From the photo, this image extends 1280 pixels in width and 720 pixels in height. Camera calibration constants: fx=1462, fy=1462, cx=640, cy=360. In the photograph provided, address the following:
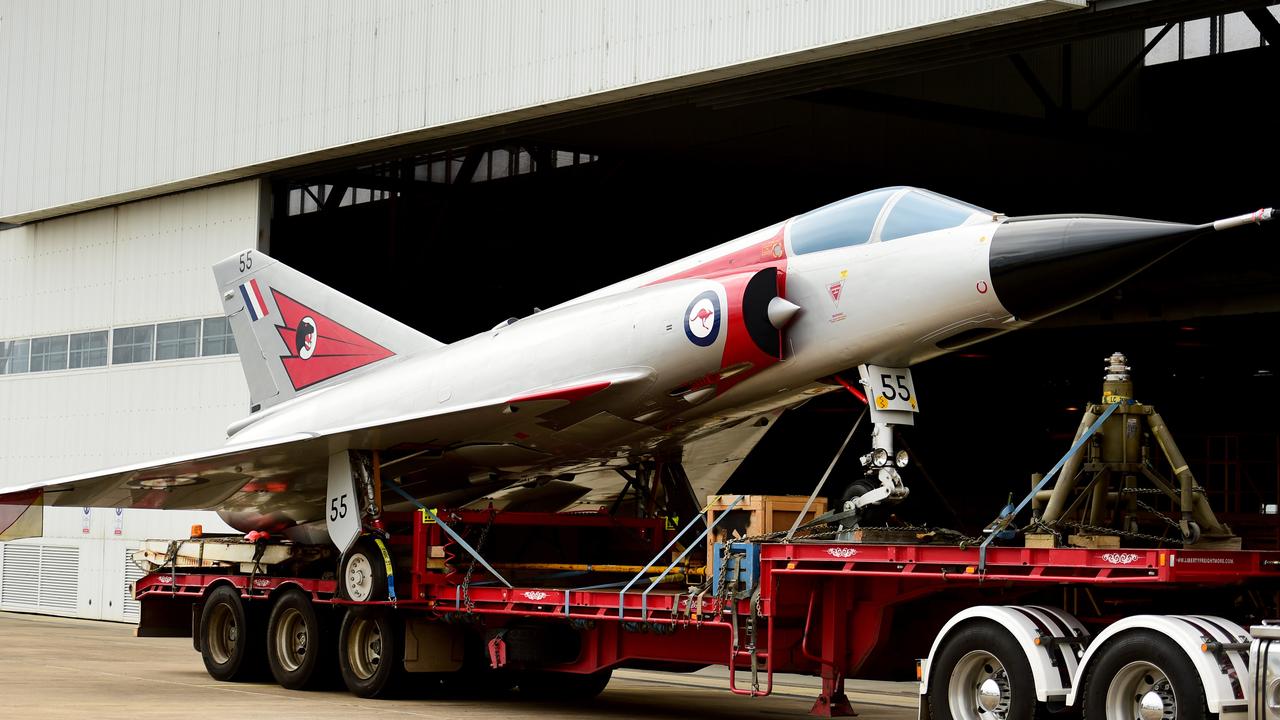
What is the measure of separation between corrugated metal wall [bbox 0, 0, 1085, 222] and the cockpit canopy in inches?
129

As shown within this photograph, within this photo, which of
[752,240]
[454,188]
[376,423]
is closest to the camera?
[752,240]

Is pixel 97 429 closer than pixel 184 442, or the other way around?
pixel 184 442

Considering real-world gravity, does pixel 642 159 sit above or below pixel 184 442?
above

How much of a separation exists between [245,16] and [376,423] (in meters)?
10.9

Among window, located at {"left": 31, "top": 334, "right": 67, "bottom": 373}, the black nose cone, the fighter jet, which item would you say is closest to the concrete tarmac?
the fighter jet

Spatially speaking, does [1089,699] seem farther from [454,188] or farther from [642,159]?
[454,188]

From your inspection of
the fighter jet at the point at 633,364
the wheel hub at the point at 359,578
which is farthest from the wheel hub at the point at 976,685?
the wheel hub at the point at 359,578

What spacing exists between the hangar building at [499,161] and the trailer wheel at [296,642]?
665cm

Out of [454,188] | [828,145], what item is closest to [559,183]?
[454,188]

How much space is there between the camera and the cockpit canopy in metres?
10.4

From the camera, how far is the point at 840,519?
1050 cm

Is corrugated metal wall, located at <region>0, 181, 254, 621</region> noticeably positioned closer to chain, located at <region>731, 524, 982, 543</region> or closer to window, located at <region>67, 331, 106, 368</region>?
window, located at <region>67, 331, 106, 368</region>

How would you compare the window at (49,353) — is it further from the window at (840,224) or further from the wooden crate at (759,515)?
the window at (840,224)

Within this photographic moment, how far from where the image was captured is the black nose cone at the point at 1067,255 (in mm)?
9281
